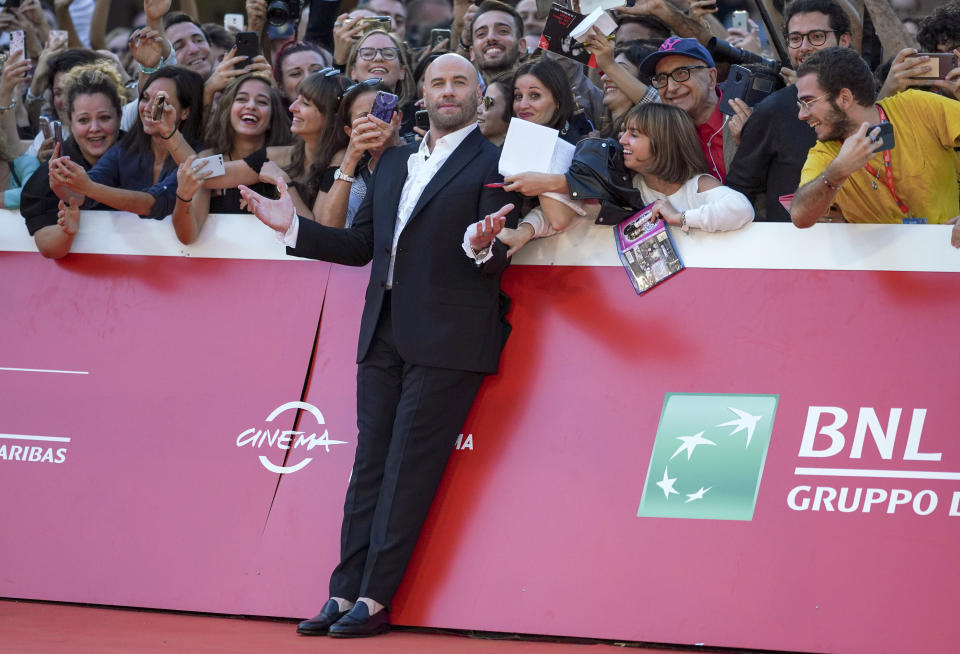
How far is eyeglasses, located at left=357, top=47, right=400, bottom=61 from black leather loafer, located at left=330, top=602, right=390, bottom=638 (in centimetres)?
277

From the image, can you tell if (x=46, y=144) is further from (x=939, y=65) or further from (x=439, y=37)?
(x=939, y=65)

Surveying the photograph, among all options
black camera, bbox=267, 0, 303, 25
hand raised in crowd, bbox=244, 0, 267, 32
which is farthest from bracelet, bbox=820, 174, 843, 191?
hand raised in crowd, bbox=244, 0, 267, 32

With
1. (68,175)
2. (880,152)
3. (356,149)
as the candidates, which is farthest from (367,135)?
(880,152)

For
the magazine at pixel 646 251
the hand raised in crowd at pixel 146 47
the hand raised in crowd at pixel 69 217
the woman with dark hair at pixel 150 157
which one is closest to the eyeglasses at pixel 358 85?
the woman with dark hair at pixel 150 157

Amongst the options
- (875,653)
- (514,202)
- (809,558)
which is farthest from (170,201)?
(875,653)

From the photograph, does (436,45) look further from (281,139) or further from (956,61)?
(956,61)

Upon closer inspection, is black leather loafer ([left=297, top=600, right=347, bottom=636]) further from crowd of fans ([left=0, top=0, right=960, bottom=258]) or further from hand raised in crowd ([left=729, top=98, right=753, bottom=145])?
hand raised in crowd ([left=729, top=98, right=753, bottom=145])

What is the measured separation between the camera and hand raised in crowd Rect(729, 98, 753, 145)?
489 cm

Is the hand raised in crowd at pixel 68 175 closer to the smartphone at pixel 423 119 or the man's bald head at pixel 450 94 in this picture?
the smartphone at pixel 423 119

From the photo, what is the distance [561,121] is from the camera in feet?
16.6

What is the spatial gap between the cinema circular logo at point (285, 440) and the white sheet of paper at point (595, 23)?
2.02 metres

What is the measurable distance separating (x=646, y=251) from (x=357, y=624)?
68.1 inches

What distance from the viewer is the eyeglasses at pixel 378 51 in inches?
225

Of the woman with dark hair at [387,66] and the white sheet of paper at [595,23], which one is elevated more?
the white sheet of paper at [595,23]
